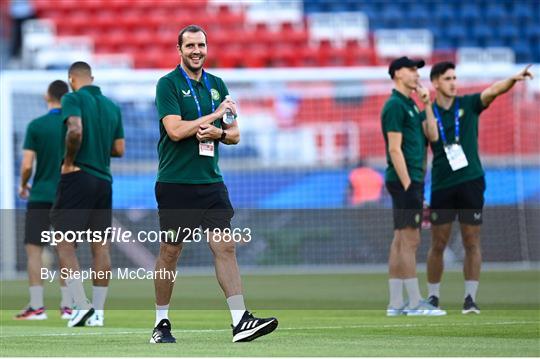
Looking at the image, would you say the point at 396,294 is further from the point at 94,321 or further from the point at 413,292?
the point at 94,321

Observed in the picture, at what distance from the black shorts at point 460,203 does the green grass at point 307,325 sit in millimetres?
849

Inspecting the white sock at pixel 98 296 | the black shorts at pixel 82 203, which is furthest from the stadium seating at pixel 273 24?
the white sock at pixel 98 296

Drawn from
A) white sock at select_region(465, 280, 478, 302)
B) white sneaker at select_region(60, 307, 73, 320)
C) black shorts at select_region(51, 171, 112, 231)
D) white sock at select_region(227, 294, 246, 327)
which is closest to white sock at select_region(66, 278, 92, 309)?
black shorts at select_region(51, 171, 112, 231)

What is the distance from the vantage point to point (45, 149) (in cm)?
1186

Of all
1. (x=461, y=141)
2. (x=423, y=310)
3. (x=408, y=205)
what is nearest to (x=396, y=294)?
(x=423, y=310)

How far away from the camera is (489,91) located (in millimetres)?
11398

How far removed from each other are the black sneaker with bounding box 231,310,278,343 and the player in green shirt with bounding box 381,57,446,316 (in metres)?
3.40

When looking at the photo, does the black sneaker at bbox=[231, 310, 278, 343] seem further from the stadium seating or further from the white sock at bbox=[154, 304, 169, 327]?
the stadium seating

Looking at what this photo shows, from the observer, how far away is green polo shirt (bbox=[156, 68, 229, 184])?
7938 millimetres

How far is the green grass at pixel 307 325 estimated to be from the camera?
726 centimetres

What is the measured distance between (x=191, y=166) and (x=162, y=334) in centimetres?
107

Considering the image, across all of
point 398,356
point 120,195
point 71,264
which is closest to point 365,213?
point 120,195

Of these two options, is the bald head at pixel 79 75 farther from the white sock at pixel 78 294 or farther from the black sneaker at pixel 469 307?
the black sneaker at pixel 469 307

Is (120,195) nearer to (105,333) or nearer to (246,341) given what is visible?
(105,333)
